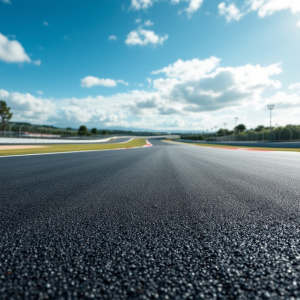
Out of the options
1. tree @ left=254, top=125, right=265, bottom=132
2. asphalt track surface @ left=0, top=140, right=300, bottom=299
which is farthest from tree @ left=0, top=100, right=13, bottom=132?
tree @ left=254, top=125, right=265, bottom=132

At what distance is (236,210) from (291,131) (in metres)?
44.0

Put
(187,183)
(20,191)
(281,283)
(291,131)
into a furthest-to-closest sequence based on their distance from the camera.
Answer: (291,131)
(187,183)
(20,191)
(281,283)

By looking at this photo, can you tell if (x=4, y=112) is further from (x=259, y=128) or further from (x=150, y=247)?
(x=259, y=128)

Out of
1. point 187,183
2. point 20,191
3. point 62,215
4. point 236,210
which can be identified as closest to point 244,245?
point 236,210

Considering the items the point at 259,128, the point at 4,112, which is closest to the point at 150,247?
the point at 4,112

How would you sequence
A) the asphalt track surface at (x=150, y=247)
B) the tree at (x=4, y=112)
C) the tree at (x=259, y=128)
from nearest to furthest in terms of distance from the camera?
1. the asphalt track surface at (x=150, y=247)
2. the tree at (x=4, y=112)
3. the tree at (x=259, y=128)

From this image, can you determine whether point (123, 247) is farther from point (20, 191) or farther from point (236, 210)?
point (20, 191)

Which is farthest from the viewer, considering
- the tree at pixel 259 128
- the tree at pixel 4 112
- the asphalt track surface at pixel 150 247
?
the tree at pixel 259 128

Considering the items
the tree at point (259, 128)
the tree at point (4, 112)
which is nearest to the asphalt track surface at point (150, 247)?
the tree at point (4, 112)

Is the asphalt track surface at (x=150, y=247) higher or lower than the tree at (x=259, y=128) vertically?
lower

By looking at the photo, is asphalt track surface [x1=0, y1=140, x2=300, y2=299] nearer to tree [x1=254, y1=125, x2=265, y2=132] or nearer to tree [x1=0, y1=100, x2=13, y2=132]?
tree [x1=0, y1=100, x2=13, y2=132]

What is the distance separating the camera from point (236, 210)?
2602 millimetres

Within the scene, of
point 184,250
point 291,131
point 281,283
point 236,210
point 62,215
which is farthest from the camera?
point 291,131

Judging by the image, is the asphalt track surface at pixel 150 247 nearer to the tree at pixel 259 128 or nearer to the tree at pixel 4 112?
the tree at pixel 4 112
